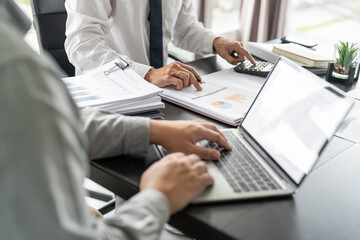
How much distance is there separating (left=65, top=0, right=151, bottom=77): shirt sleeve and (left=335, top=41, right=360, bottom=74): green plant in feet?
2.46

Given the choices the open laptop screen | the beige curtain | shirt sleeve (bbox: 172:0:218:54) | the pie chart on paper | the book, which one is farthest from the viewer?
the beige curtain

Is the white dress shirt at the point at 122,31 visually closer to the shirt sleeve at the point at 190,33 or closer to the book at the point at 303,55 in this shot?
the shirt sleeve at the point at 190,33

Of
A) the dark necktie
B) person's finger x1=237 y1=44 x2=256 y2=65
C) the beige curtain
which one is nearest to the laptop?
person's finger x1=237 y1=44 x2=256 y2=65

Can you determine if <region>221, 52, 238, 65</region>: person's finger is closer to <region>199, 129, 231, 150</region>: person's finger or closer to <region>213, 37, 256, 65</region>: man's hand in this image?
<region>213, 37, 256, 65</region>: man's hand

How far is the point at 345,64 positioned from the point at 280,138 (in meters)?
0.68

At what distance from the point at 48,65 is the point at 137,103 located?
54cm

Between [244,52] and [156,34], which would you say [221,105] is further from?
[156,34]

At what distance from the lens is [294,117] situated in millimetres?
811

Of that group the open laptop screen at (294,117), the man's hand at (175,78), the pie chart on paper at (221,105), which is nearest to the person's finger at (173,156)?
the open laptop screen at (294,117)

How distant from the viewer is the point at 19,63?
42cm

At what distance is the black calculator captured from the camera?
1356 mm

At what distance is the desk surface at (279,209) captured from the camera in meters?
0.64

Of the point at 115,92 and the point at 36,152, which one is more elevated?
the point at 36,152

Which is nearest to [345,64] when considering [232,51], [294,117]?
[232,51]
